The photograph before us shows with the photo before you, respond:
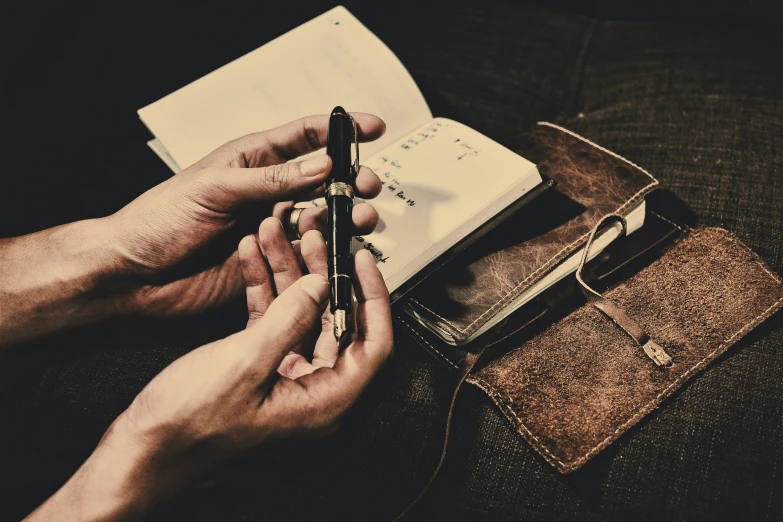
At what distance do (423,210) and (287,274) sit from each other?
0.29m

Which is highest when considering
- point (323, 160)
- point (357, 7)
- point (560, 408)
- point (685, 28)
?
point (357, 7)

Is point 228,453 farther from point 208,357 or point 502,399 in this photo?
point 502,399

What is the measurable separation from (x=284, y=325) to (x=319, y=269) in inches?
8.3

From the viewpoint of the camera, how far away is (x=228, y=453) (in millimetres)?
734

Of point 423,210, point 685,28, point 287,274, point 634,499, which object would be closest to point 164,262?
point 287,274

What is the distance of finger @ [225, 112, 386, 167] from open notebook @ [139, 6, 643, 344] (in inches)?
4.1

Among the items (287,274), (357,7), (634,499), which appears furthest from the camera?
(357,7)

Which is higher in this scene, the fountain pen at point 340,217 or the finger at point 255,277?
the fountain pen at point 340,217

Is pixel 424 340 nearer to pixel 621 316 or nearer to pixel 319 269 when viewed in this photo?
pixel 319 269

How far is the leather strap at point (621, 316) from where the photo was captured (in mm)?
861

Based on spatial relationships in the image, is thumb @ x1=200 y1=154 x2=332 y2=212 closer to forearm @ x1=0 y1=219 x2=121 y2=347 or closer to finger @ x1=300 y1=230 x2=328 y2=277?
finger @ x1=300 y1=230 x2=328 y2=277

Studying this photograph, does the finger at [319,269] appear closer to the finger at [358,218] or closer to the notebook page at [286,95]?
the finger at [358,218]

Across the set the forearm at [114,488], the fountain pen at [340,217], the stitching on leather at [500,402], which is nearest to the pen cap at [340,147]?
the fountain pen at [340,217]

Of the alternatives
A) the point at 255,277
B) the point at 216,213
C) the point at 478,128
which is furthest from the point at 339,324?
the point at 478,128
